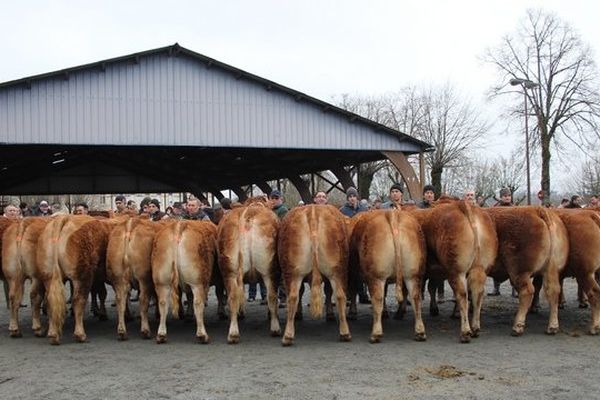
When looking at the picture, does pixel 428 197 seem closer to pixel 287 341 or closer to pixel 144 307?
pixel 287 341

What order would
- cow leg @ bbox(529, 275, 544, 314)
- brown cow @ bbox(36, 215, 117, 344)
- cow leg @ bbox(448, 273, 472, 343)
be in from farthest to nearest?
cow leg @ bbox(529, 275, 544, 314) → brown cow @ bbox(36, 215, 117, 344) → cow leg @ bbox(448, 273, 472, 343)

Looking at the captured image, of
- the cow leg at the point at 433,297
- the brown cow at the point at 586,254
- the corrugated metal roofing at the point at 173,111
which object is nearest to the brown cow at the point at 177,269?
the cow leg at the point at 433,297

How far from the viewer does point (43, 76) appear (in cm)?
1723

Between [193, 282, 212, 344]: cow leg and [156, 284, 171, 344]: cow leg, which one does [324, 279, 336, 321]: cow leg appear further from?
[156, 284, 171, 344]: cow leg

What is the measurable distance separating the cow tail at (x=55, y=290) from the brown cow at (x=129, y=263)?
0.65 m

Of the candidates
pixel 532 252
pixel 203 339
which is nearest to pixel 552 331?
pixel 532 252

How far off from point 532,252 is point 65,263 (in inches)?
241

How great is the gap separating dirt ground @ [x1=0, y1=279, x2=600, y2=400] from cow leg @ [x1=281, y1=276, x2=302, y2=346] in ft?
0.50

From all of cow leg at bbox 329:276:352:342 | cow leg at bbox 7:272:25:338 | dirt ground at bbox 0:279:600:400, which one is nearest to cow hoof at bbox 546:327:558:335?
dirt ground at bbox 0:279:600:400

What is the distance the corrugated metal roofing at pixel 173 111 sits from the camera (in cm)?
1734

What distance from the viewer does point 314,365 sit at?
659 centimetres

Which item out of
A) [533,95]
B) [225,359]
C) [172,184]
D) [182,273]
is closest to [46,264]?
[182,273]

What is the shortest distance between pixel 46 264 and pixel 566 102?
3396cm

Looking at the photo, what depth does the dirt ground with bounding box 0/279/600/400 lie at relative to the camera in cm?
563
